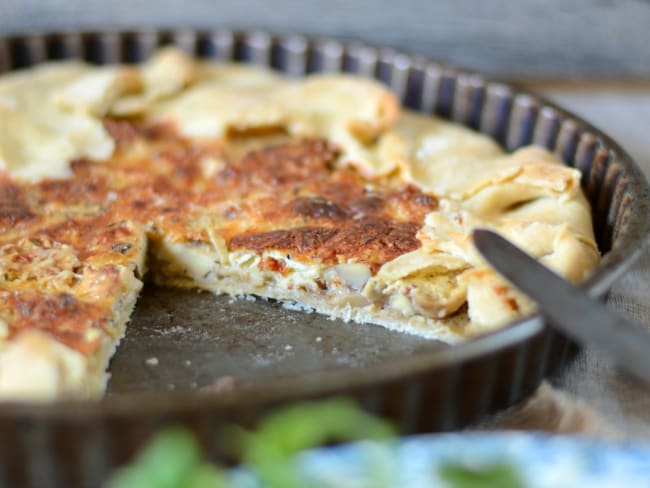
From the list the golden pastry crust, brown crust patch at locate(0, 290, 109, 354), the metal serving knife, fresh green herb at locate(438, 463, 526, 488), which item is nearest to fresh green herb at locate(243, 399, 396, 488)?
fresh green herb at locate(438, 463, 526, 488)

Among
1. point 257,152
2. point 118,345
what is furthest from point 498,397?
point 257,152

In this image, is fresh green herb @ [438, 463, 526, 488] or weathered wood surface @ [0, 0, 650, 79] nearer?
fresh green herb @ [438, 463, 526, 488]

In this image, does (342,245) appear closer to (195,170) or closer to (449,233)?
(449,233)

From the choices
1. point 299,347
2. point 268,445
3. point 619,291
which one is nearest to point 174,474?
point 268,445

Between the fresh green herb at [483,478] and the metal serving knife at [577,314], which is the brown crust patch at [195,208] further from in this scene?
the fresh green herb at [483,478]

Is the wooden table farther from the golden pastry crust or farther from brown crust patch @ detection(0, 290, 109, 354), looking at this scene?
brown crust patch @ detection(0, 290, 109, 354)
